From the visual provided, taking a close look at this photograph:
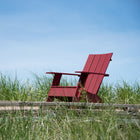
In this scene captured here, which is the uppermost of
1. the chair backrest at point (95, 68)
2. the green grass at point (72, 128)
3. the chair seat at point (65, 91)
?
the chair backrest at point (95, 68)

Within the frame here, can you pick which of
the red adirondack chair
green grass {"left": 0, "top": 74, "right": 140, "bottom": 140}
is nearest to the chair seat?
the red adirondack chair

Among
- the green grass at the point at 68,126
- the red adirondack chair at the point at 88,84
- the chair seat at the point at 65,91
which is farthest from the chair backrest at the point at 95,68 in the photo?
the green grass at the point at 68,126

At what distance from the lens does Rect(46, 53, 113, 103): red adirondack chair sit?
4.41 meters

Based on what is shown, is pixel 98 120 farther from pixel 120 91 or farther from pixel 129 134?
pixel 120 91

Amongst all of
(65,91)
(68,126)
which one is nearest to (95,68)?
(65,91)

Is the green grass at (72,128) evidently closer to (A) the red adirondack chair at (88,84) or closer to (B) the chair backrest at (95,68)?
(A) the red adirondack chair at (88,84)

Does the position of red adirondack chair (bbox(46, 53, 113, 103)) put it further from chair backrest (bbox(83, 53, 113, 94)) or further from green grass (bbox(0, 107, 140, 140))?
green grass (bbox(0, 107, 140, 140))

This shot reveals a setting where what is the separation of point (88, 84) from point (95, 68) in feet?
1.28

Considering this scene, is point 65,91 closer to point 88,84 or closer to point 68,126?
point 88,84

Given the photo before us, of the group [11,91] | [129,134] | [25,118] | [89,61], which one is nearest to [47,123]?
[25,118]

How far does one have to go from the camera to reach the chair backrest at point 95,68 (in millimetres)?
4736

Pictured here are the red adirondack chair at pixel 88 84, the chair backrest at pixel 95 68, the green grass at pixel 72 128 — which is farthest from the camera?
the chair backrest at pixel 95 68

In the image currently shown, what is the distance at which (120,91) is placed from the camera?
21.7 ft

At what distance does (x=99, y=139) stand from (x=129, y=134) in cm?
28
